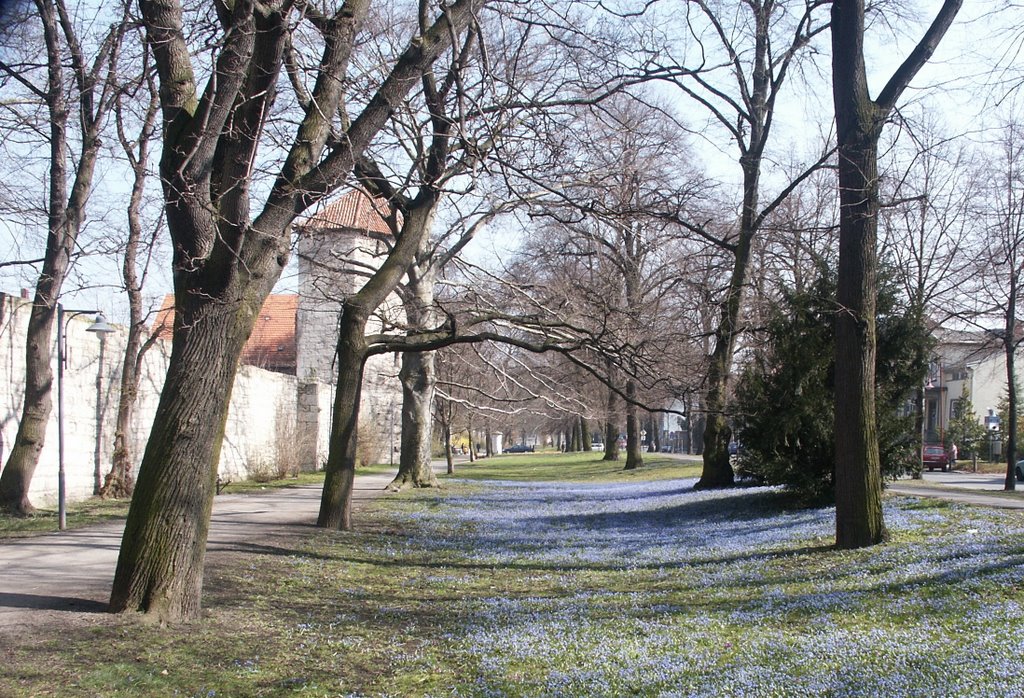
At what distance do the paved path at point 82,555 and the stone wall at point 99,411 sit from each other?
10.1 feet

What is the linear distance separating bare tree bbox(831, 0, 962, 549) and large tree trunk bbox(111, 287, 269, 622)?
769cm

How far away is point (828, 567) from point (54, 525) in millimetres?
11412

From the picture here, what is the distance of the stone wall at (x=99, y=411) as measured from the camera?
51.5 ft

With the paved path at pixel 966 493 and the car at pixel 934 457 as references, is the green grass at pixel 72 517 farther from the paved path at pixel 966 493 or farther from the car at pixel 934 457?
the car at pixel 934 457

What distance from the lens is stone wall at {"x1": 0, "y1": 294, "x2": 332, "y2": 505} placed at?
1571cm

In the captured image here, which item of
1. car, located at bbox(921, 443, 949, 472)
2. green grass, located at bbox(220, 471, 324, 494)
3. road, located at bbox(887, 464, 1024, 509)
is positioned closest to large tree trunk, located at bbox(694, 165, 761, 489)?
road, located at bbox(887, 464, 1024, 509)

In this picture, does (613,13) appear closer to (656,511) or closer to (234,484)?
(656,511)

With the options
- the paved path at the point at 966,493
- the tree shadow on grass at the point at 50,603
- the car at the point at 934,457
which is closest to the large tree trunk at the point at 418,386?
the paved path at the point at 966,493

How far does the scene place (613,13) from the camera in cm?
988

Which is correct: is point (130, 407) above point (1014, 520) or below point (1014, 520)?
above

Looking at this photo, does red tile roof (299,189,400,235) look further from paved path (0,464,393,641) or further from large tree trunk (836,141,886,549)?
large tree trunk (836,141,886,549)

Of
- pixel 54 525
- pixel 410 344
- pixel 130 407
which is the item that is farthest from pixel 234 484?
pixel 410 344

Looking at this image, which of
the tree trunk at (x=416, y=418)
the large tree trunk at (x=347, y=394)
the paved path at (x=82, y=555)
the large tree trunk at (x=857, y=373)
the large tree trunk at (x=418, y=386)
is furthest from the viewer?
the tree trunk at (x=416, y=418)

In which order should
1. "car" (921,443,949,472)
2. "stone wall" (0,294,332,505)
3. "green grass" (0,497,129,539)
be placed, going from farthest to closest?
"car" (921,443,949,472) → "stone wall" (0,294,332,505) → "green grass" (0,497,129,539)
